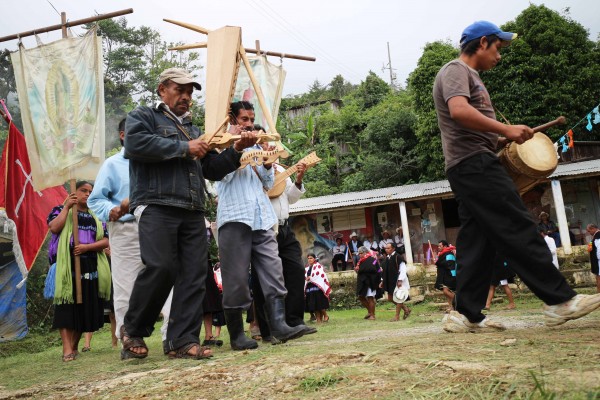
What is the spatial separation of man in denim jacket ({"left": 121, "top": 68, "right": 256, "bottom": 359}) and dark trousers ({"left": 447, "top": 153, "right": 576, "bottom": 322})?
148 centimetres

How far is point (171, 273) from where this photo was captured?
3668 millimetres

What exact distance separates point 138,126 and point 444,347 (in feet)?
7.81

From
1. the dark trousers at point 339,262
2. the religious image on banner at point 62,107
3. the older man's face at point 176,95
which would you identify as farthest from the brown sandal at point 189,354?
the dark trousers at point 339,262

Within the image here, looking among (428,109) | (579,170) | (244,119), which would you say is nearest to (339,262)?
(428,109)

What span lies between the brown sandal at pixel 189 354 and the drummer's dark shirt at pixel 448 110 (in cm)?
195

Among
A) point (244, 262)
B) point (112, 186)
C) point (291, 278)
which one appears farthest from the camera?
point (291, 278)

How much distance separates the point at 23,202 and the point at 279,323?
207 inches

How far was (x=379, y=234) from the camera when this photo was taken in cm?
2511

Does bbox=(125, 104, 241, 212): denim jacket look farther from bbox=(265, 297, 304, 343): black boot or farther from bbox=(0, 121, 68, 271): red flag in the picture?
bbox=(0, 121, 68, 271): red flag

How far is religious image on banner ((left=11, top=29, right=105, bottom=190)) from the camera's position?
6387 millimetres

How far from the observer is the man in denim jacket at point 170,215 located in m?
3.64

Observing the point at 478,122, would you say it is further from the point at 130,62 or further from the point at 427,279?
the point at 130,62

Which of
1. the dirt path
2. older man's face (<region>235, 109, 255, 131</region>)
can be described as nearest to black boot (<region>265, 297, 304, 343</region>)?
the dirt path

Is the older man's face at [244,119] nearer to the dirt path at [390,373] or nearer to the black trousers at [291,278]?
the black trousers at [291,278]
